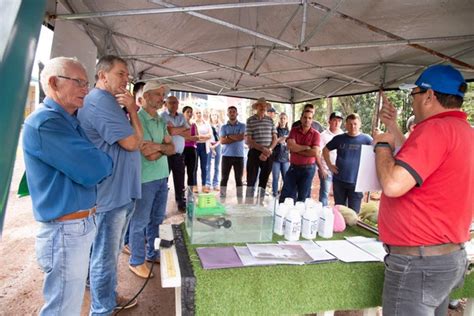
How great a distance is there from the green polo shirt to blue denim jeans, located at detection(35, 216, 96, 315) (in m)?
1.09

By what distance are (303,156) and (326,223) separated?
2564 mm

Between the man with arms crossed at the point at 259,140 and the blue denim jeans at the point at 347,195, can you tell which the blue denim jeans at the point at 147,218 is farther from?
the man with arms crossed at the point at 259,140

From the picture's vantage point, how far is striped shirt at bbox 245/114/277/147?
16.1 feet

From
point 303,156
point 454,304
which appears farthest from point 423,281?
point 303,156

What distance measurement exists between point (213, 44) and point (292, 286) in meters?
3.09

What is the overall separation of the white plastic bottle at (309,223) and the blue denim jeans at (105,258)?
108 centimetres

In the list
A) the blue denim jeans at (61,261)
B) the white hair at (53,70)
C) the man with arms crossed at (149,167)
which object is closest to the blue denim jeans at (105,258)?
the blue denim jeans at (61,261)

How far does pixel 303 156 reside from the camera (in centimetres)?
425

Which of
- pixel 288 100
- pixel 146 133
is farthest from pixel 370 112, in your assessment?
pixel 146 133

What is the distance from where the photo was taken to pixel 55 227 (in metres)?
1.34

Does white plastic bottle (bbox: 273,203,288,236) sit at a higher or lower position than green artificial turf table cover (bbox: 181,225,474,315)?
higher

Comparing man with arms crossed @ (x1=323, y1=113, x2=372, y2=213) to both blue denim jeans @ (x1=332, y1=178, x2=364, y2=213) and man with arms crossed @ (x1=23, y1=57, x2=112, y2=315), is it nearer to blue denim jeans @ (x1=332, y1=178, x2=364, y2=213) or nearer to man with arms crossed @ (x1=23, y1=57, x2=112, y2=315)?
blue denim jeans @ (x1=332, y1=178, x2=364, y2=213)

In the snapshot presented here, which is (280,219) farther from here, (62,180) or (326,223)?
(62,180)

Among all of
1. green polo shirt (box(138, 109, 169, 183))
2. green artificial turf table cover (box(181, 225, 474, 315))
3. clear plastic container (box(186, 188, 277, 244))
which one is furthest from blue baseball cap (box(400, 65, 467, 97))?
green polo shirt (box(138, 109, 169, 183))
